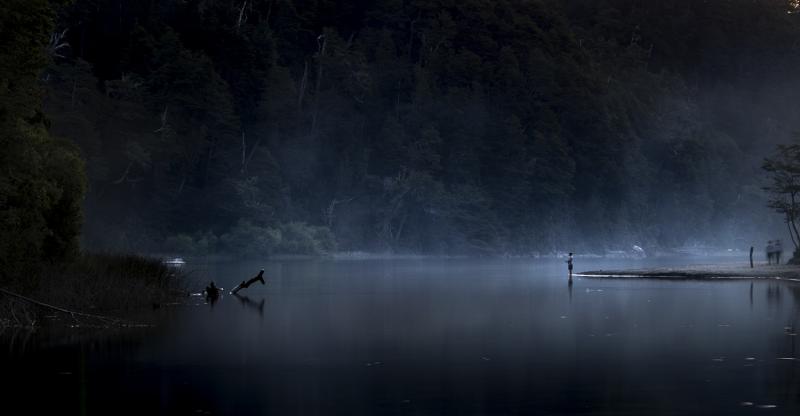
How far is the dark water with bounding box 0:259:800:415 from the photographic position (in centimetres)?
2408

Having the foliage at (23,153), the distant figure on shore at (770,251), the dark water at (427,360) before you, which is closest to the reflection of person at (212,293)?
the dark water at (427,360)

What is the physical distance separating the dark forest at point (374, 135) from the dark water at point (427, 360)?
6934 cm

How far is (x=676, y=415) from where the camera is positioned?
73.8 feet

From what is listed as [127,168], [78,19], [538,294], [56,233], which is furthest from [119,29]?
[56,233]

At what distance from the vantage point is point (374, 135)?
15475cm

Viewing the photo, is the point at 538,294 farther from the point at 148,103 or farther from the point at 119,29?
the point at 119,29

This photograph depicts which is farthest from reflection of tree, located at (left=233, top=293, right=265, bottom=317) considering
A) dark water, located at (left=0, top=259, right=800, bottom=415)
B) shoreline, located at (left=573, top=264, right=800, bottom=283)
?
shoreline, located at (left=573, top=264, right=800, bottom=283)

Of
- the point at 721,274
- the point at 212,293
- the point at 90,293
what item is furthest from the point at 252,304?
the point at 721,274

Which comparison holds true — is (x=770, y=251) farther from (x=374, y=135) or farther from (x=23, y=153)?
(x=374, y=135)

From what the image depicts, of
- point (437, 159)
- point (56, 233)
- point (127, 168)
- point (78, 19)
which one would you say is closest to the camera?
point (56, 233)

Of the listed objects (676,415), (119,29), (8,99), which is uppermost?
(119,29)

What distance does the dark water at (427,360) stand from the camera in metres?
24.1

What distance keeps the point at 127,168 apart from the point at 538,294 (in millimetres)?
67150

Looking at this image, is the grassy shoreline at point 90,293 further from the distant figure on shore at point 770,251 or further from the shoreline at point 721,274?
the distant figure on shore at point 770,251
